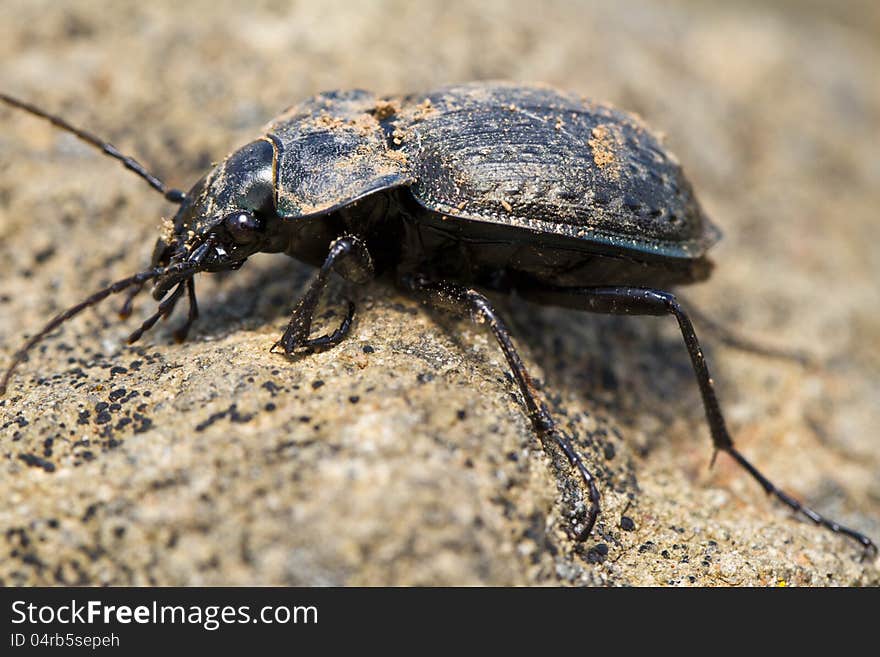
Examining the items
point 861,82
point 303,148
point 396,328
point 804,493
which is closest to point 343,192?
point 303,148

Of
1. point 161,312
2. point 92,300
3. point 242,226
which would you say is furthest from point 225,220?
point 92,300

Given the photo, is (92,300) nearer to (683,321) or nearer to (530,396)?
(530,396)

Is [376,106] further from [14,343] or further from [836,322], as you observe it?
[836,322]

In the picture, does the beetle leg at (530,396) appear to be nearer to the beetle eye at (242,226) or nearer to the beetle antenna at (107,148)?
the beetle eye at (242,226)

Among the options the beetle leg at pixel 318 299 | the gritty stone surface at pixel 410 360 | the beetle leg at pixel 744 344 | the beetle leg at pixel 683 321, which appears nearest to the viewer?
the gritty stone surface at pixel 410 360

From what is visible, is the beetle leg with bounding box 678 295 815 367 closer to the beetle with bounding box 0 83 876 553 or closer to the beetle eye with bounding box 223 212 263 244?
the beetle with bounding box 0 83 876 553

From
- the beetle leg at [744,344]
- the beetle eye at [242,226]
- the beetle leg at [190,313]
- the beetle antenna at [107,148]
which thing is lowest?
the beetle leg at [744,344]

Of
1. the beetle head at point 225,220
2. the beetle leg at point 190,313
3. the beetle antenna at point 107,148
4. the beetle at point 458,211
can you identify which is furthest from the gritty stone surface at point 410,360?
the beetle antenna at point 107,148
